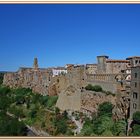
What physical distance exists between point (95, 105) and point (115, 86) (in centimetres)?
58

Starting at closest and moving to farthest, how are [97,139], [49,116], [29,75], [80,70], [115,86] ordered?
[97,139]
[49,116]
[115,86]
[80,70]
[29,75]

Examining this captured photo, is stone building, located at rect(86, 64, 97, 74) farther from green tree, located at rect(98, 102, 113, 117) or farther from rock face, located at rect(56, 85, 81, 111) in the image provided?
green tree, located at rect(98, 102, 113, 117)

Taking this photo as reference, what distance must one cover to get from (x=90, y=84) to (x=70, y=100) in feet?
1.98

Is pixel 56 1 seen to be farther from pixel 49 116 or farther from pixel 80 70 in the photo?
pixel 80 70

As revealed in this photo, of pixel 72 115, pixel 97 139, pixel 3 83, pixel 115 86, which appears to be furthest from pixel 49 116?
pixel 3 83

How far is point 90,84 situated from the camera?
7418 millimetres

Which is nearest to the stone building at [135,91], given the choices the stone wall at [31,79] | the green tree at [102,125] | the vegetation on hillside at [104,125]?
the vegetation on hillside at [104,125]

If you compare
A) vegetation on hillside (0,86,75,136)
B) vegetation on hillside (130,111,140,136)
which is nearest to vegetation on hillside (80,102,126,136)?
vegetation on hillside (130,111,140,136)

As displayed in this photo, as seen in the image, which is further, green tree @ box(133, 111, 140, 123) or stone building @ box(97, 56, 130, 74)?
stone building @ box(97, 56, 130, 74)

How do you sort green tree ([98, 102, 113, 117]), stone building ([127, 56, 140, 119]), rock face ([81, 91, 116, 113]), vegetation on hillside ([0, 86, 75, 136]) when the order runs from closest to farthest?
1. vegetation on hillside ([0, 86, 75, 136])
2. stone building ([127, 56, 140, 119])
3. green tree ([98, 102, 113, 117])
4. rock face ([81, 91, 116, 113])

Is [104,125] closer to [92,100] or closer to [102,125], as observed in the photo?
[102,125]

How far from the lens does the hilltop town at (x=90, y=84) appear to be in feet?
19.7

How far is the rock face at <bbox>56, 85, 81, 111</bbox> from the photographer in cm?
694

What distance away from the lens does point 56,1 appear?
4344 mm
